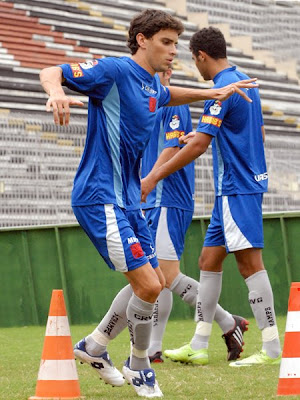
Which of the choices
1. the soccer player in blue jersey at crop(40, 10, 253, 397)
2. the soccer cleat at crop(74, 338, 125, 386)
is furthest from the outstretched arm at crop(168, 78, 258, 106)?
the soccer cleat at crop(74, 338, 125, 386)

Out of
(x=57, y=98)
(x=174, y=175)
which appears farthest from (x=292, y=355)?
(x=174, y=175)

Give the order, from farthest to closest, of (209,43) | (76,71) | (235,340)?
(235,340) → (209,43) → (76,71)

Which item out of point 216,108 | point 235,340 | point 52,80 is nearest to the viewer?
point 52,80

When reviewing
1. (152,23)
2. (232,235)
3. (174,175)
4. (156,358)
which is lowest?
(156,358)

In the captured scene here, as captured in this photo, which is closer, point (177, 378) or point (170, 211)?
point (177, 378)

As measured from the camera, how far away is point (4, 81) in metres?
20.2

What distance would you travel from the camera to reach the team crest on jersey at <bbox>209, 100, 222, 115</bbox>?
696 cm

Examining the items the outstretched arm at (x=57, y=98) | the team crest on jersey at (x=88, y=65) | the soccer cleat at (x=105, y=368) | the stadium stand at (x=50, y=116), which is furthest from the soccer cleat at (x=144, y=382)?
the stadium stand at (x=50, y=116)

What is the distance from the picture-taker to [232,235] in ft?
23.0

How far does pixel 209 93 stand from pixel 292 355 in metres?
1.59

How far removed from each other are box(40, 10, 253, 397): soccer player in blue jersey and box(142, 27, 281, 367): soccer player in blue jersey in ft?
4.15

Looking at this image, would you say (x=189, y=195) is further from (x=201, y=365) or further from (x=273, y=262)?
(x=273, y=262)

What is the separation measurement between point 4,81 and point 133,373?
15.2 metres

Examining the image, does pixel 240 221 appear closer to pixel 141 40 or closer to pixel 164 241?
pixel 164 241
